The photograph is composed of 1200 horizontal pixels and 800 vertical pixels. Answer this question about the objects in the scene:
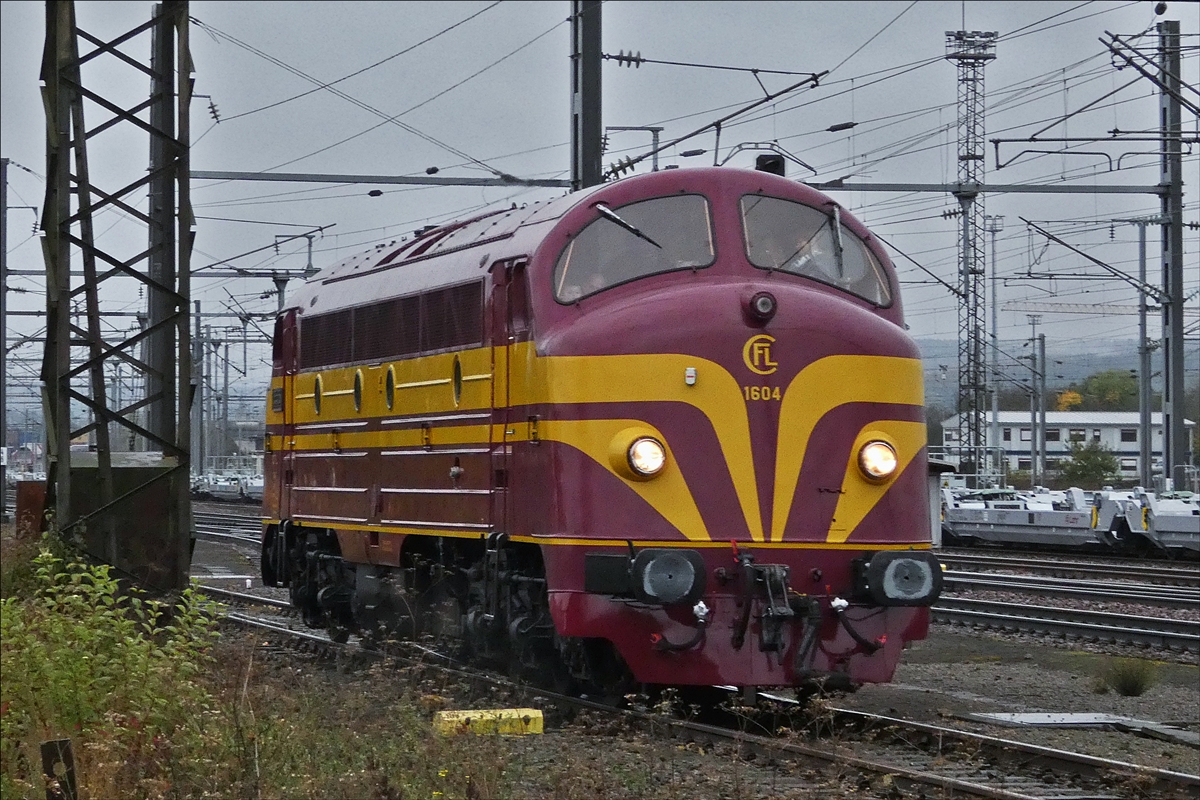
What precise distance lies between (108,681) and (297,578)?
8.11 meters

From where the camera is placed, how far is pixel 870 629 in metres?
10.7

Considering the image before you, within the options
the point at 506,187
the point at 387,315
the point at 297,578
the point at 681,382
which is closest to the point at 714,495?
the point at 681,382

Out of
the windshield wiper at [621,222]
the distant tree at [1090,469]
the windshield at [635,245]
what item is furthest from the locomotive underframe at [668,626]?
the distant tree at [1090,469]

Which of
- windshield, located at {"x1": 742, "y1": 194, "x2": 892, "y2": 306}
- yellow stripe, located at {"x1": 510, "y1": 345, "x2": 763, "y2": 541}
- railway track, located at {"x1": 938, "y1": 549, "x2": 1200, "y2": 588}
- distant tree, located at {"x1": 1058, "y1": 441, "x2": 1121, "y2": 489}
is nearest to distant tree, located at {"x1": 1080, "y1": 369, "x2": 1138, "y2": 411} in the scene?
distant tree, located at {"x1": 1058, "y1": 441, "x2": 1121, "y2": 489}

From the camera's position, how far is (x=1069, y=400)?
132750 millimetres

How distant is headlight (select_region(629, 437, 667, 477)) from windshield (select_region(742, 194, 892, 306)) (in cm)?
163

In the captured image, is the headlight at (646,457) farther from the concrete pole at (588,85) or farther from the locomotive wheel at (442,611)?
the concrete pole at (588,85)

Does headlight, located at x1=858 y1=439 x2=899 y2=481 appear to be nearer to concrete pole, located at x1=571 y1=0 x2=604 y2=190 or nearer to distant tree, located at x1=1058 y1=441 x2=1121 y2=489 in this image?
concrete pole, located at x1=571 y1=0 x2=604 y2=190

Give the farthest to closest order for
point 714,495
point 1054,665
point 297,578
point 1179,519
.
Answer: point 1179,519 → point 297,578 → point 1054,665 → point 714,495

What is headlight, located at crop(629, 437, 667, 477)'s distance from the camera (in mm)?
10305

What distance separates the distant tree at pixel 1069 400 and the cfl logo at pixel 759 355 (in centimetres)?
12504

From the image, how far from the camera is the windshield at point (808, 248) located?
11.3 metres

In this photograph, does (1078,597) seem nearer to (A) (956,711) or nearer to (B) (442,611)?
(A) (956,711)

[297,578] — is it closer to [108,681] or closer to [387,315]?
[387,315]
